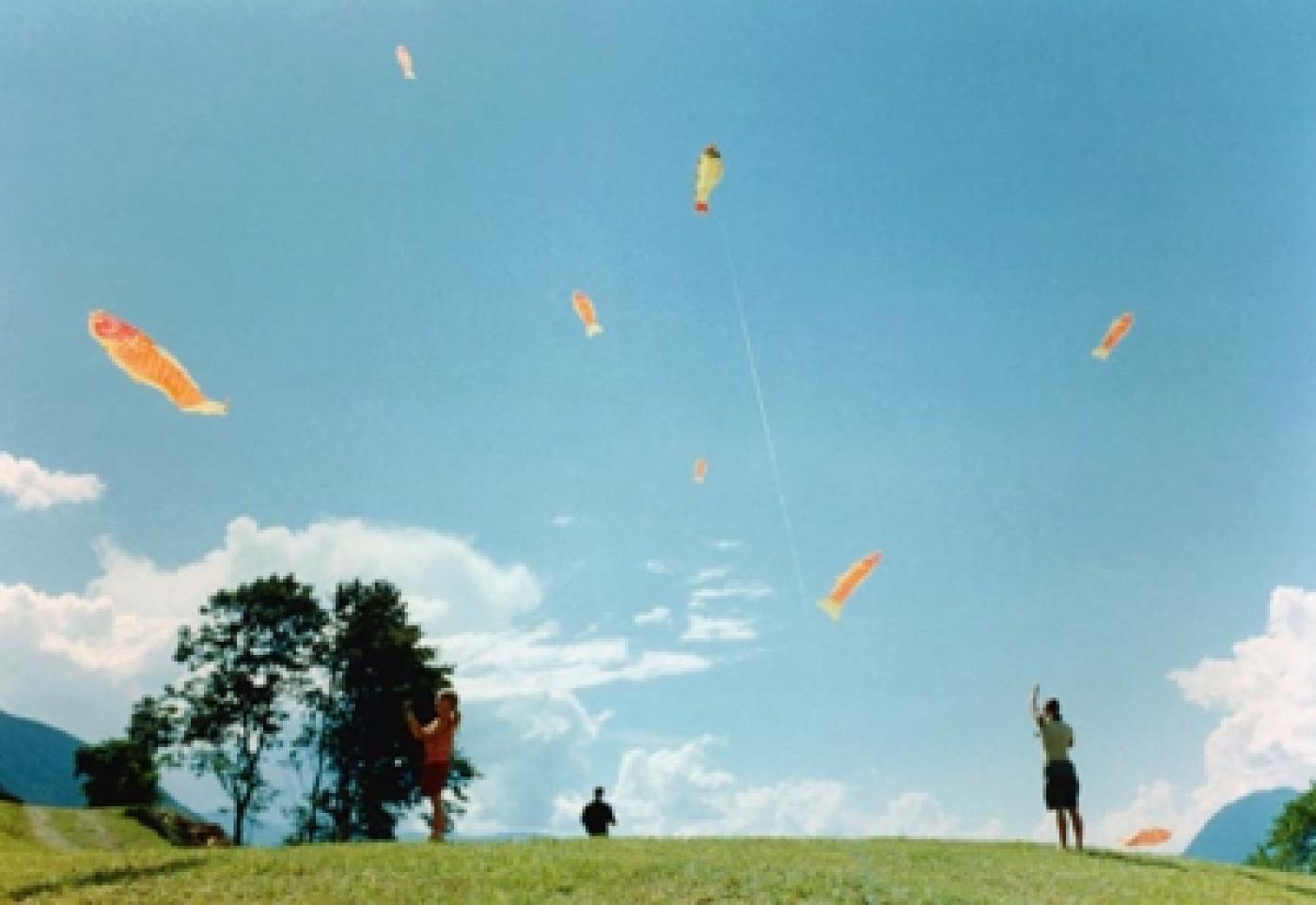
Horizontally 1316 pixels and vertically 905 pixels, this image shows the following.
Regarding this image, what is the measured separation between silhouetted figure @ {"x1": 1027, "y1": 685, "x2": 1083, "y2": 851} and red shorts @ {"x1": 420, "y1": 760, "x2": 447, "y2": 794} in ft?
39.0

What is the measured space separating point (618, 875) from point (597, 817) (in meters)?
10.00

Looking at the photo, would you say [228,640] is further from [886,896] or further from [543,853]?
[886,896]

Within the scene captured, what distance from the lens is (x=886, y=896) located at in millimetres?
13133

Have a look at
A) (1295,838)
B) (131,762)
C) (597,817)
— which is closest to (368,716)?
(131,762)

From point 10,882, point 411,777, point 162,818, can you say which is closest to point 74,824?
point 162,818

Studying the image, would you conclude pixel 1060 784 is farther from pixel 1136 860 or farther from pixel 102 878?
pixel 102 878

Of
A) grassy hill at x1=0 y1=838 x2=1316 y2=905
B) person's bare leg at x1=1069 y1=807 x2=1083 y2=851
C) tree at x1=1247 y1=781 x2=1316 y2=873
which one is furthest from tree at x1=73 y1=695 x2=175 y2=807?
tree at x1=1247 y1=781 x2=1316 y2=873

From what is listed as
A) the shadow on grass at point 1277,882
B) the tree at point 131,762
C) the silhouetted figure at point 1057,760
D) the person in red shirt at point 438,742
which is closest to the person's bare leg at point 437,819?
the person in red shirt at point 438,742

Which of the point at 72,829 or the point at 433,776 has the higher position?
the point at 72,829

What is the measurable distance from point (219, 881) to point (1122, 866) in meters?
15.7

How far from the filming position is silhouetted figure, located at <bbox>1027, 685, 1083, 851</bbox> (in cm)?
1872

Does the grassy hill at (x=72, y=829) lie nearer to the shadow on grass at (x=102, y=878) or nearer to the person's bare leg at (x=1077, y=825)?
the shadow on grass at (x=102, y=878)

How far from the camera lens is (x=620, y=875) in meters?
14.0

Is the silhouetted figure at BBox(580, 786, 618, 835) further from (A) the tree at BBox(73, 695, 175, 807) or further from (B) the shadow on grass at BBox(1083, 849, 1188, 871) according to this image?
(A) the tree at BBox(73, 695, 175, 807)
